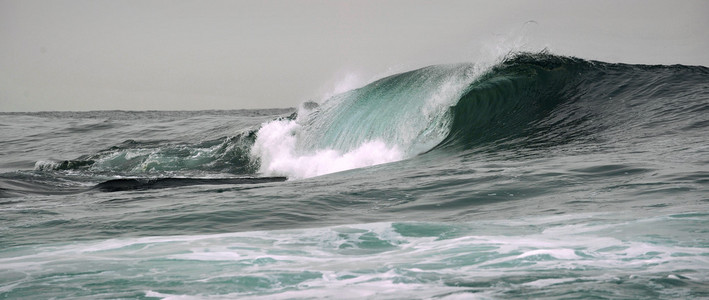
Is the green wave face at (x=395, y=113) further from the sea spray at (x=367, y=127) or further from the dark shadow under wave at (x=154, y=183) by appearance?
the dark shadow under wave at (x=154, y=183)

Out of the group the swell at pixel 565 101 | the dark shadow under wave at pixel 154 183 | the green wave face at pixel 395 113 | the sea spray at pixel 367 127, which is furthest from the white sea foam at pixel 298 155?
the dark shadow under wave at pixel 154 183

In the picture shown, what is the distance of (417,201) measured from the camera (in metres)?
9.16

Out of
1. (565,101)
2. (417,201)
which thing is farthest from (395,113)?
(417,201)

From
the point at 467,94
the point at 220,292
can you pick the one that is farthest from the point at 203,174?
the point at 220,292

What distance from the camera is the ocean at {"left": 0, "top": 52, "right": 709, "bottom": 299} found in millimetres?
5727

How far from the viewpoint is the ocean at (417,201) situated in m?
5.73

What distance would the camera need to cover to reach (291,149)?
17.5m

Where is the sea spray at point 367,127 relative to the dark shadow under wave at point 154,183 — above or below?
above

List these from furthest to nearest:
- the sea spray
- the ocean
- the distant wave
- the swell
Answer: the sea spray < the distant wave < the swell < the ocean

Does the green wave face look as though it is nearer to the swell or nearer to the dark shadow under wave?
the swell

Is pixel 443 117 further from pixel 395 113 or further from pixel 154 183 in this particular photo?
pixel 154 183

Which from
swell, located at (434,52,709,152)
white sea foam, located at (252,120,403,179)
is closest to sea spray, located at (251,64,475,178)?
white sea foam, located at (252,120,403,179)

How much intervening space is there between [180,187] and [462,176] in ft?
14.6

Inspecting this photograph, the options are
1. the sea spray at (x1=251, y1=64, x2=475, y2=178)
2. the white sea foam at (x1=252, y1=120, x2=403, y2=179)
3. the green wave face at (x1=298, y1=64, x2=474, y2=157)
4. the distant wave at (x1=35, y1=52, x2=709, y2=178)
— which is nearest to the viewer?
the distant wave at (x1=35, y1=52, x2=709, y2=178)
